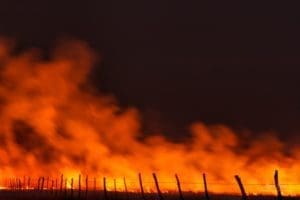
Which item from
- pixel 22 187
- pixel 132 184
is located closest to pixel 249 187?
pixel 132 184

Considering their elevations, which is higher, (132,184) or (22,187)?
(132,184)

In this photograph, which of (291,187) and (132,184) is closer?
(291,187)

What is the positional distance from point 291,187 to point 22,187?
2638 inches

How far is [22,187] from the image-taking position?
11825 centimetres

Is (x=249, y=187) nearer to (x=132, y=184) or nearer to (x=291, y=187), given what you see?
(x=291, y=187)

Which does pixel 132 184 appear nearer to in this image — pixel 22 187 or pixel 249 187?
pixel 249 187

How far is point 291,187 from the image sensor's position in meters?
155

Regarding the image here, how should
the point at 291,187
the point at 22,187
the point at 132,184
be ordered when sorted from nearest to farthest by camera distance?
the point at 22,187 < the point at 291,187 < the point at 132,184

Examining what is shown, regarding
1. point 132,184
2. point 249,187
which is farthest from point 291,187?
point 132,184

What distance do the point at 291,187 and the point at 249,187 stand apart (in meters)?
10.6

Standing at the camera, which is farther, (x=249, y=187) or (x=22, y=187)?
(x=249, y=187)

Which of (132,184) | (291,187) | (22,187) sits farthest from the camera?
(132,184)

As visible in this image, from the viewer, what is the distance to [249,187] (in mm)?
160625

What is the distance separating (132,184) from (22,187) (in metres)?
68.0
